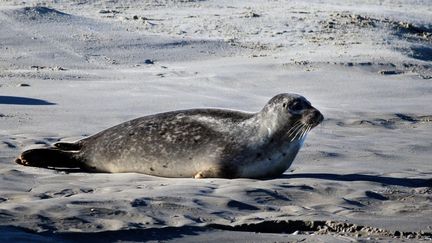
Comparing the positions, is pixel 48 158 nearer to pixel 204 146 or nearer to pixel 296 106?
pixel 204 146

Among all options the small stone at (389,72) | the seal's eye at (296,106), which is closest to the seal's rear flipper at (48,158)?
the seal's eye at (296,106)

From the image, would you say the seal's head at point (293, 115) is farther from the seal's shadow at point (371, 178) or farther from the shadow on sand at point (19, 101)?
the shadow on sand at point (19, 101)

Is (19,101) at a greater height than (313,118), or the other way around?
(313,118)

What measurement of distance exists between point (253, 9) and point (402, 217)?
9272mm

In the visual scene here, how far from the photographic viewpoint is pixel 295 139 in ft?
20.5

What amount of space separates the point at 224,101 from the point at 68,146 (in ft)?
8.67

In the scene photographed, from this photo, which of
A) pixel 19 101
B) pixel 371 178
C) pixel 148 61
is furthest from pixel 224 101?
pixel 371 178

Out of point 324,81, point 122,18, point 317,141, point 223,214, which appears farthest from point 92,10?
point 223,214

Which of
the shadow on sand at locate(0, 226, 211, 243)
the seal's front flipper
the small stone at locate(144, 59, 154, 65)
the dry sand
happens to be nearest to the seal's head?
the dry sand

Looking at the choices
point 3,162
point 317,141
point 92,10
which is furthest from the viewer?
point 92,10

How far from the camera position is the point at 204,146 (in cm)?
626

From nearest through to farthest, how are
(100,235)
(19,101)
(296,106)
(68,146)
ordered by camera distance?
(100,235)
(296,106)
(68,146)
(19,101)

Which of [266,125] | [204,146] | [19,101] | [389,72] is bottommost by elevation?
[389,72]

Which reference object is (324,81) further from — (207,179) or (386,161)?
(207,179)
